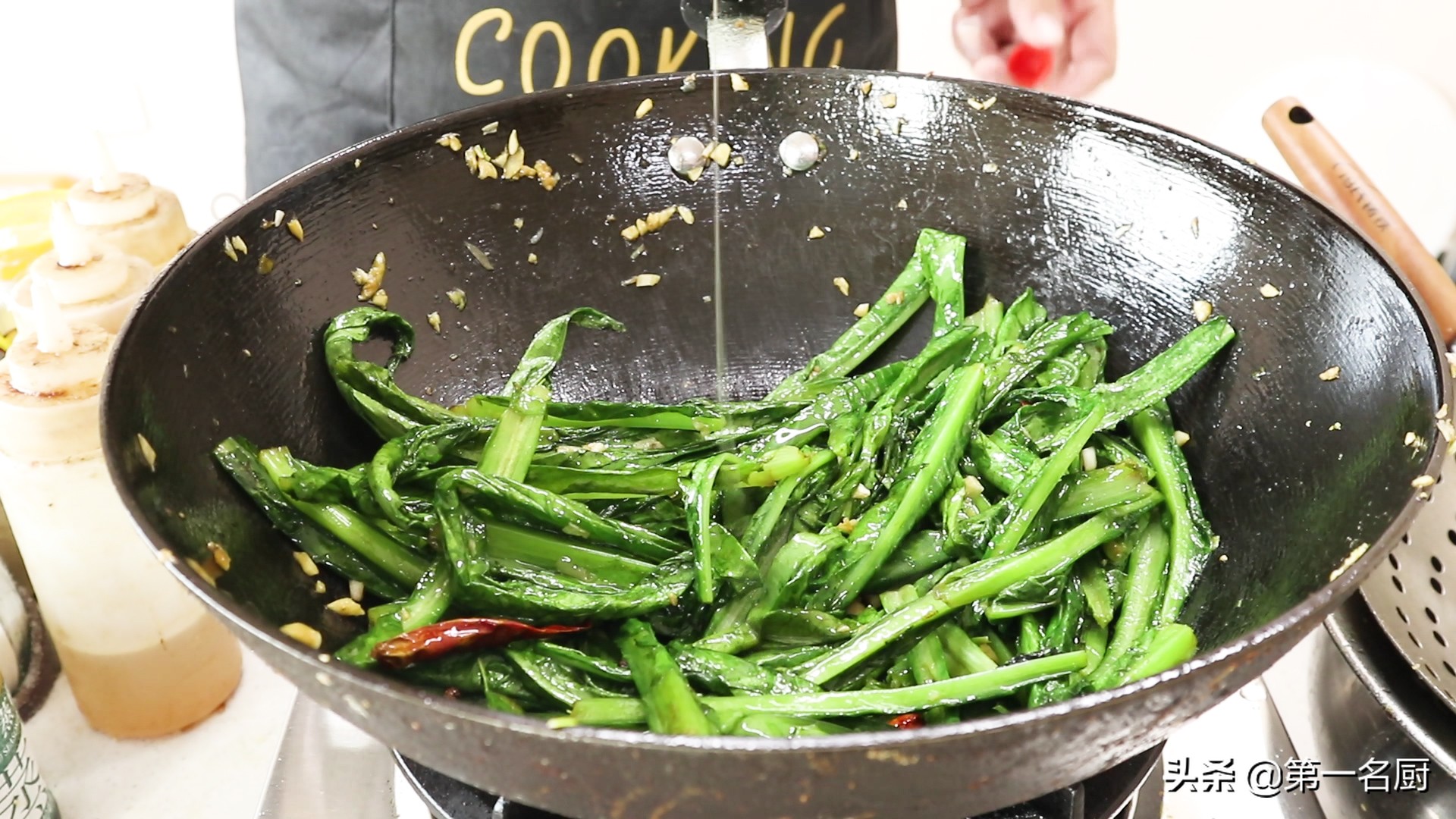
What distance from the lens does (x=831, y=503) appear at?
47.2 inches

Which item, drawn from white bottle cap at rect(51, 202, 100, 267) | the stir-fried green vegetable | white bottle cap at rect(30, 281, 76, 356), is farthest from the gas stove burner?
white bottle cap at rect(51, 202, 100, 267)

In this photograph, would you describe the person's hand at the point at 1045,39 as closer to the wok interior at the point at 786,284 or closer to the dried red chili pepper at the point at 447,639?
the wok interior at the point at 786,284

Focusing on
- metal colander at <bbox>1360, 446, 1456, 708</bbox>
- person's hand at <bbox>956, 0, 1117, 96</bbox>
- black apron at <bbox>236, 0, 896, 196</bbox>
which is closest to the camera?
metal colander at <bbox>1360, 446, 1456, 708</bbox>

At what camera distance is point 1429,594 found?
3.57 feet

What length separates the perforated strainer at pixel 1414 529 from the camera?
1.06 meters

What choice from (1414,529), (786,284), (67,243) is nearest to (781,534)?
(786,284)

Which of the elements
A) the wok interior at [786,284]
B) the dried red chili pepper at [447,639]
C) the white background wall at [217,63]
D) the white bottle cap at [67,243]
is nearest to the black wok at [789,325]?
the wok interior at [786,284]

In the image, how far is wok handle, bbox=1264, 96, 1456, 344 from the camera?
1209mm

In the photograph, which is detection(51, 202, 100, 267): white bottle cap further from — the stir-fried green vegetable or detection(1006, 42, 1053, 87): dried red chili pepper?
detection(1006, 42, 1053, 87): dried red chili pepper

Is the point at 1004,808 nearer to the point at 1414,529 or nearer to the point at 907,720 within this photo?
the point at 907,720

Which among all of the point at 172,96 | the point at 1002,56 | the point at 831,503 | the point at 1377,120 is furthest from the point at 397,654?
the point at 1377,120

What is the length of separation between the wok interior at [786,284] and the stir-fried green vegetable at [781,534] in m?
0.05

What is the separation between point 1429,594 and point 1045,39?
0.95m

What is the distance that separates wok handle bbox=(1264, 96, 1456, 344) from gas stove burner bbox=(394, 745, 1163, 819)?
24.6 inches
